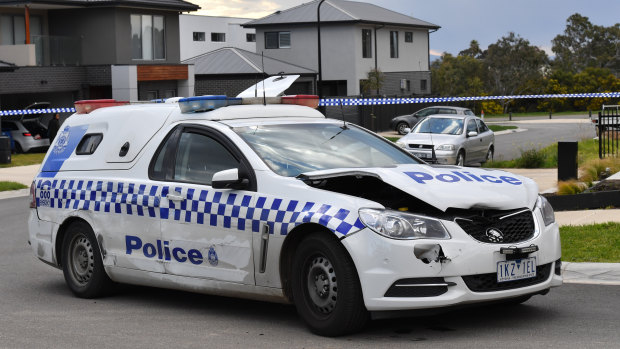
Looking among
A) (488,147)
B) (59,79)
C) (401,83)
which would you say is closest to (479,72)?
(401,83)

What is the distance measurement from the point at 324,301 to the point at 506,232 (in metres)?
1.38

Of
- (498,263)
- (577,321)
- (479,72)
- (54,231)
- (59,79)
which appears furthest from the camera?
(479,72)

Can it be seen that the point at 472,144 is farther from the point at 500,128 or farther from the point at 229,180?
the point at 500,128

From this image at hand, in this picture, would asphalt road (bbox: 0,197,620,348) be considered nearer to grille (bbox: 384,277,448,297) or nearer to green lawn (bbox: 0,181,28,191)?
grille (bbox: 384,277,448,297)

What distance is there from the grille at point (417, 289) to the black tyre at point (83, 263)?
3248 mm

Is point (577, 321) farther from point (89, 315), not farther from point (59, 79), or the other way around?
point (59, 79)

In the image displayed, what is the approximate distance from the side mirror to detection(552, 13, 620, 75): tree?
8684 cm

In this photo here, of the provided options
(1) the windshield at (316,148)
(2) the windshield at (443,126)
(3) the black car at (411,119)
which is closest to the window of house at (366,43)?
(3) the black car at (411,119)

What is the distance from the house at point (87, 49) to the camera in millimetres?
41594

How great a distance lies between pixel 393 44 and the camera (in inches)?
2549

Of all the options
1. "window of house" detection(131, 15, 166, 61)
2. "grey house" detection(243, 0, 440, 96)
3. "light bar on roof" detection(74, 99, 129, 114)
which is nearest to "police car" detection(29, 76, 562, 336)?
"light bar on roof" detection(74, 99, 129, 114)

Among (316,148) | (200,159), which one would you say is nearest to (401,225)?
(316,148)

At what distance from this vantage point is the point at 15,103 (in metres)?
43.5

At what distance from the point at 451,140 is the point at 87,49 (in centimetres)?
2296
